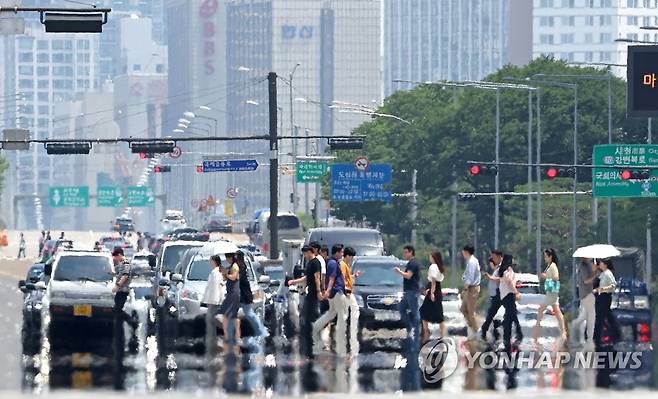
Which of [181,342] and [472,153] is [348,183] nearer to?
[472,153]

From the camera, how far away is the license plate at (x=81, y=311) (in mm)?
A: 39625

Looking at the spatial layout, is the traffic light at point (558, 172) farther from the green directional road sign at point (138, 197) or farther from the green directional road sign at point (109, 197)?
the green directional road sign at point (109, 197)

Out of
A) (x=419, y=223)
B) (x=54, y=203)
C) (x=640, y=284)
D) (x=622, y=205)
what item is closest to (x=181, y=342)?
(x=640, y=284)

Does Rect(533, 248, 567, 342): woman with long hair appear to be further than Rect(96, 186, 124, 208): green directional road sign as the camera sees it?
No

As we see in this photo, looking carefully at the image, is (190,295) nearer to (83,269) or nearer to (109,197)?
(83,269)

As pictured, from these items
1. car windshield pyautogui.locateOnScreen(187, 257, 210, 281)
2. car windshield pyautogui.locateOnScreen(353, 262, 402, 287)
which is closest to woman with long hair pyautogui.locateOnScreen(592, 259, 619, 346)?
car windshield pyautogui.locateOnScreen(353, 262, 402, 287)

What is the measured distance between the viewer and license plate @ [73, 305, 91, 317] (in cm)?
3962

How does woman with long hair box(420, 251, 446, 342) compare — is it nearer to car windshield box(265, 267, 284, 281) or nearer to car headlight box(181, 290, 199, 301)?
car headlight box(181, 290, 199, 301)

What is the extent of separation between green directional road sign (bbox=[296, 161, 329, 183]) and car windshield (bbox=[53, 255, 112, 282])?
221 ft

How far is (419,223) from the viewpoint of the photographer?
113 metres

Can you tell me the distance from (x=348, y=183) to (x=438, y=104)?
17394mm

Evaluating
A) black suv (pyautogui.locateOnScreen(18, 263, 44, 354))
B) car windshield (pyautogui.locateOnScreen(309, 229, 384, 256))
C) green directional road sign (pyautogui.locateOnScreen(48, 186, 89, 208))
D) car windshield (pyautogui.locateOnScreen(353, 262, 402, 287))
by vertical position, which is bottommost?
black suv (pyautogui.locateOnScreen(18, 263, 44, 354))

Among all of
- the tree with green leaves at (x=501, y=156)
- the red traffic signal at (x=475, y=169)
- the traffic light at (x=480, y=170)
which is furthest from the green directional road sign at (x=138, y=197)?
the red traffic signal at (x=475, y=169)

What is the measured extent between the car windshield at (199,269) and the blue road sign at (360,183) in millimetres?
63948
